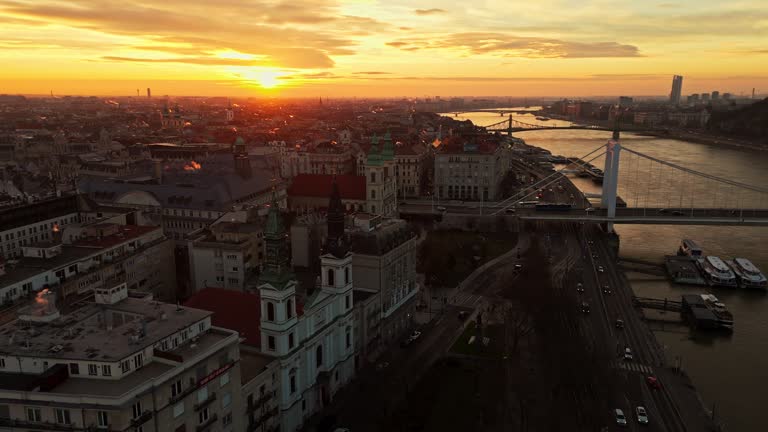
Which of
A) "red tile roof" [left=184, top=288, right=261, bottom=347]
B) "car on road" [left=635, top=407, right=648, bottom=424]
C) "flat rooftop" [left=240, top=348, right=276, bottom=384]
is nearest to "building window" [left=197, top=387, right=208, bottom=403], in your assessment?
"flat rooftop" [left=240, top=348, right=276, bottom=384]

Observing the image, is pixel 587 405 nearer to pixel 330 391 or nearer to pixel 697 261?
pixel 330 391

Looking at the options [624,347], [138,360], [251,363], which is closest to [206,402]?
[138,360]

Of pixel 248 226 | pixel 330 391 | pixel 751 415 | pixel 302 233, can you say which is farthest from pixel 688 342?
pixel 248 226

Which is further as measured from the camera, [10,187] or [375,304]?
[10,187]

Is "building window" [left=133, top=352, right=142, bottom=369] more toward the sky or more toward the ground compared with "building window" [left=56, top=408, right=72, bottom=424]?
more toward the sky

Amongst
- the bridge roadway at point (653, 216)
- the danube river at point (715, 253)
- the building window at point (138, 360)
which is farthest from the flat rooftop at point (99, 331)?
the bridge roadway at point (653, 216)

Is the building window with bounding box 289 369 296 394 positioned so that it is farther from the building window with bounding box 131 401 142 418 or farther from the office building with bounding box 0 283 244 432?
the building window with bounding box 131 401 142 418

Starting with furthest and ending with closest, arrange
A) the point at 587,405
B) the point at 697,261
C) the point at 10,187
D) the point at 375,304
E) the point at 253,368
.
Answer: the point at 10,187
the point at 697,261
the point at 375,304
the point at 587,405
the point at 253,368
